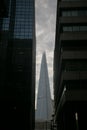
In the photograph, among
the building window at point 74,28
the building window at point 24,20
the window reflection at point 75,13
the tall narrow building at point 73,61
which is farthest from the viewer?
the building window at point 24,20

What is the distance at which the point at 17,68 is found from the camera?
98.1 meters

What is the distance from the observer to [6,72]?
94.5 metres

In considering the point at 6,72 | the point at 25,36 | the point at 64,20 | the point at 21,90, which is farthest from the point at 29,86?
the point at 64,20

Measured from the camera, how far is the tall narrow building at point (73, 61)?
36.3 m

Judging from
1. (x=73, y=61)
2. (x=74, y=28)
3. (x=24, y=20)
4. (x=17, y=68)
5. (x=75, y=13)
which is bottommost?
(x=17, y=68)

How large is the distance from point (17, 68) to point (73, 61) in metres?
61.1

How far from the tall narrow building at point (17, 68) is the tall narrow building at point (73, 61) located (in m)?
40.0

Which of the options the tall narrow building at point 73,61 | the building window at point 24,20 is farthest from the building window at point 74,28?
the building window at point 24,20

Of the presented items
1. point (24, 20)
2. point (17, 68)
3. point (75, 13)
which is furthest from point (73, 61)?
point (24, 20)

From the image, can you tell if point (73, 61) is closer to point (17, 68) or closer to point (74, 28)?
point (74, 28)

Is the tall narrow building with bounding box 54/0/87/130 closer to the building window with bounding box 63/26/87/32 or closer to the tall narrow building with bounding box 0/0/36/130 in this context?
the building window with bounding box 63/26/87/32

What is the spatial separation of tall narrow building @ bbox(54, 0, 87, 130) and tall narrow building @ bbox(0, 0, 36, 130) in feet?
131

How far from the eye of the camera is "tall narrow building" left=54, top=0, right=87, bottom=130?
3629 centimetres

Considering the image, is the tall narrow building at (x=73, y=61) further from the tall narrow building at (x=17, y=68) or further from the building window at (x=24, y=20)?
the building window at (x=24, y=20)
